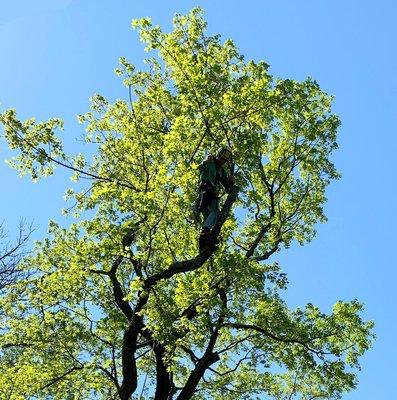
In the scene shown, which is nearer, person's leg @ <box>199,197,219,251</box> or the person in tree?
person's leg @ <box>199,197,219,251</box>

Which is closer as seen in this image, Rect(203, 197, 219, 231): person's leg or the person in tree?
Rect(203, 197, 219, 231): person's leg

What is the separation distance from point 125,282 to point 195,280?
19.1 feet

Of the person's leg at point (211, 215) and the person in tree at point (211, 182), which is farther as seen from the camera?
the person in tree at point (211, 182)

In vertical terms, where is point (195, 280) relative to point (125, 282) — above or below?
below

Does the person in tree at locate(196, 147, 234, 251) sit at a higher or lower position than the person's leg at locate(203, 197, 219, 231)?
higher

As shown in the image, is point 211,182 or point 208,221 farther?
point 211,182

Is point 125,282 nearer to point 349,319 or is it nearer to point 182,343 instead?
point 182,343

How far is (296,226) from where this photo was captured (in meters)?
20.7

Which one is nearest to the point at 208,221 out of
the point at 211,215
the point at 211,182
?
the point at 211,215

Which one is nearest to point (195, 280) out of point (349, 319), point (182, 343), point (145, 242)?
point (182, 343)

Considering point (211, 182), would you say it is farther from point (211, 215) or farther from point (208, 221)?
point (208, 221)

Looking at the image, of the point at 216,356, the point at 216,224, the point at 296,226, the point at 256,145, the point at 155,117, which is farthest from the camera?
the point at 296,226

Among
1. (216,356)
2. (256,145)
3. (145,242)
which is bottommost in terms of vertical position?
(216,356)

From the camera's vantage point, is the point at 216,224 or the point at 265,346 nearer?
the point at 216,224
